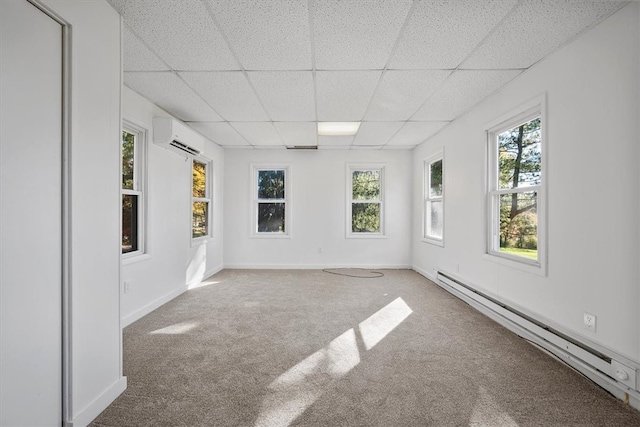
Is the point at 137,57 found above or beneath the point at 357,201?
above

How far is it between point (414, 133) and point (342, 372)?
12.6 ft

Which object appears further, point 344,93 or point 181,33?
point 344,93

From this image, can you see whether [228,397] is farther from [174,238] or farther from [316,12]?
[174,238]

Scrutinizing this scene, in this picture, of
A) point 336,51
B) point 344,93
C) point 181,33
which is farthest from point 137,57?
point 344,93

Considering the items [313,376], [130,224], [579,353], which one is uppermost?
[130,224]

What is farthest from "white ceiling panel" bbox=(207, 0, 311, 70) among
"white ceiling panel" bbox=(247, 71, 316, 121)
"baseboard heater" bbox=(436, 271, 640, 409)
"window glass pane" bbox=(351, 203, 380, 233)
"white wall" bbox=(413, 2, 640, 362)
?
"window glass pane" bbox=(351, 203, 380, 233)

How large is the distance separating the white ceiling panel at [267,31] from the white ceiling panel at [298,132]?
1.65 metres

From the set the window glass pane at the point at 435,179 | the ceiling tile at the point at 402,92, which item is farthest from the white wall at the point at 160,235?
the window glass pane at the point at 435,179

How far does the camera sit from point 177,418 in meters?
1.63

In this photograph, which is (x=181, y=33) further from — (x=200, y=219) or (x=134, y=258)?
(x=200, y=219)

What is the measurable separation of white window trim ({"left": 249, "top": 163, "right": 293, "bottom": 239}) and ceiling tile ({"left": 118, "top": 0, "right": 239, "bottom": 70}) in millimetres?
3369

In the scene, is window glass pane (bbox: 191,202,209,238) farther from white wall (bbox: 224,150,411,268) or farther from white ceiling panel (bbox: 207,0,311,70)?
white ceiling panel (bbox: 207,0,311,70)

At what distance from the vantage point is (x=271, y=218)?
6.09 meters

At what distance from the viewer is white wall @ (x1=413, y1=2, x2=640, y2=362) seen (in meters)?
1.79
